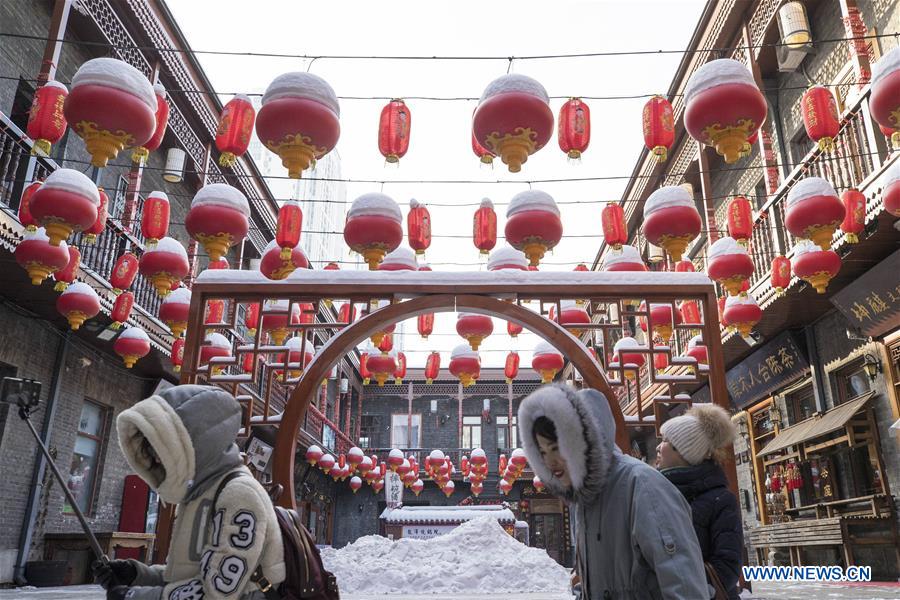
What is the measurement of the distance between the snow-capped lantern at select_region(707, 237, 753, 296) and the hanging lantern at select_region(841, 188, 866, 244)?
93 cm

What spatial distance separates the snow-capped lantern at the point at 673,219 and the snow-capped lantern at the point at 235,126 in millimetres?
3830

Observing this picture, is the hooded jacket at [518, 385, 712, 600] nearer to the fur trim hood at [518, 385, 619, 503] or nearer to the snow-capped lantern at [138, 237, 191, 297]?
the fur trim hood at [518, 385, 619, 503]

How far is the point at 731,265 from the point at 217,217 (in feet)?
16.1

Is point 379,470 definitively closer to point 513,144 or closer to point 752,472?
point 752,472

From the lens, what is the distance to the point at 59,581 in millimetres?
9156

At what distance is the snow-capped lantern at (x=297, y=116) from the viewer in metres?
4.75

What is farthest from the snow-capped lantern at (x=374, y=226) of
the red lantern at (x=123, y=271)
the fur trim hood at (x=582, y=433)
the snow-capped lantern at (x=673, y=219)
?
the fur trim hood at (x=582, y=433)

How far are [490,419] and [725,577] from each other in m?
26.2

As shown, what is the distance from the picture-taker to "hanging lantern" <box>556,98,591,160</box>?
6.39 metres

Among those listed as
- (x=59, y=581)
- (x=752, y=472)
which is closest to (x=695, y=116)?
(x=752, y=472)

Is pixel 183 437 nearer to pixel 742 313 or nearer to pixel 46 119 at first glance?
pixel 46 119

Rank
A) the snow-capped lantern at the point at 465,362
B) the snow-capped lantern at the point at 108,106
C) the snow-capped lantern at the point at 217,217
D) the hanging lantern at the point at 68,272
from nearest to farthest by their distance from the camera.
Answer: the snow-capped lantern at the point at 108,106 → the snow-capped lantern at the point at 217,217 → the hanging lantern at the point at 68,272 → the snow-capped lantern at the point at 465,362

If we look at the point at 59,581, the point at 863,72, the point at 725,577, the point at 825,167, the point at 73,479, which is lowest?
the point at 59,581

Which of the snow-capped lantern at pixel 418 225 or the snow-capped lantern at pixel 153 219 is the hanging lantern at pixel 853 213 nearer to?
the snow-capped lantern at pixel 418 225
